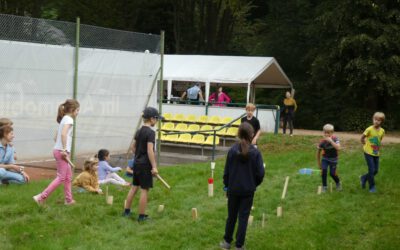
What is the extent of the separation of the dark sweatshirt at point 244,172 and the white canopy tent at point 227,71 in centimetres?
1797

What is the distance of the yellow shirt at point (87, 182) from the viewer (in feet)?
33.4

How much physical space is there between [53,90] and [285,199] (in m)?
5.73

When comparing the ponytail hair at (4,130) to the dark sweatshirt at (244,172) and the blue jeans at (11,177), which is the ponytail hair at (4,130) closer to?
the blue jeans at (11,177)

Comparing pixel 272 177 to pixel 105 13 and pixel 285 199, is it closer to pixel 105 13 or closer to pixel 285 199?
pixel 285 199

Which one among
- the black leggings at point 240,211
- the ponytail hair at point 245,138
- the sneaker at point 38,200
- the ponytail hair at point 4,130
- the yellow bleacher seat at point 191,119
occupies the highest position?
the ponytail hair at point 245,138

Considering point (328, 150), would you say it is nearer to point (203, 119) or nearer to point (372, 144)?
point (372, 144)

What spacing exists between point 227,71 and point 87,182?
17.0 m

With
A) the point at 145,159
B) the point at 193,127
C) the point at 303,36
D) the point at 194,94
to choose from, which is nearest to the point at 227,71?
the point at 194,94

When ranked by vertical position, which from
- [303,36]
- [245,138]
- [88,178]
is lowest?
[88,178]

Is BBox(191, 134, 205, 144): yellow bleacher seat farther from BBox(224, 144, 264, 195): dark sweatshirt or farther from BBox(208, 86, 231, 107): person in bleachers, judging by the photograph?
BBox(224, 144, 264, 195): dark sweatshirt

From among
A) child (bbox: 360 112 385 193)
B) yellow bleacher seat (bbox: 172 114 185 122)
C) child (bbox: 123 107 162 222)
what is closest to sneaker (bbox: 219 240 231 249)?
child (bbox: 123 107 162 222)

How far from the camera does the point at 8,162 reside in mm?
10633

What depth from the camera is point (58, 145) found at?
8.72 m

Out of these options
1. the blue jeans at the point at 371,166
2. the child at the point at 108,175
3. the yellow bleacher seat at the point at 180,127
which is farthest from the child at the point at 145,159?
the yellow bleacher seat at the point at 180,127
